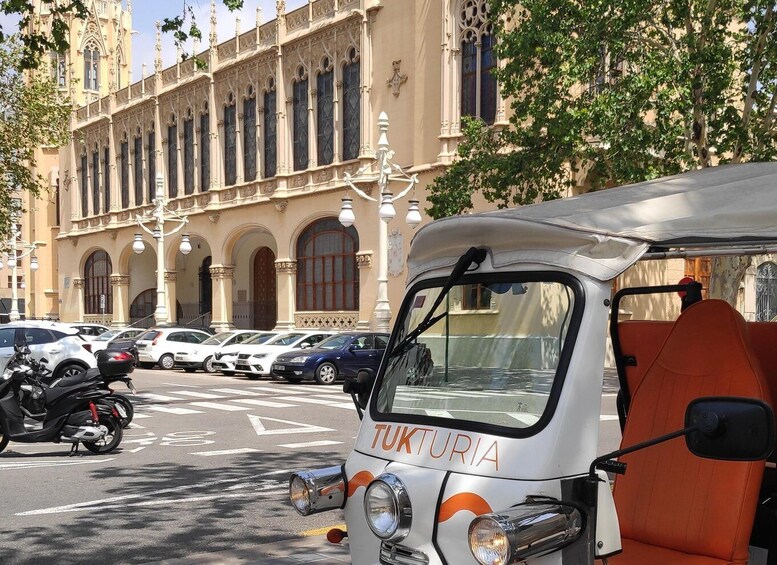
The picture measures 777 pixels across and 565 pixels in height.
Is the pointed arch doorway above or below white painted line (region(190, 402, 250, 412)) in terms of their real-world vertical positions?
above

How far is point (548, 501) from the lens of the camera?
10.1ft

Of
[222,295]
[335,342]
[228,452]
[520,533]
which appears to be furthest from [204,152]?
[520,533]

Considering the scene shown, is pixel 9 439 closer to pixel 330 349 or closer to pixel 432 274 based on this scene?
pixel 432 274

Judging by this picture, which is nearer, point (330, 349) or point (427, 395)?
point (427, 395)

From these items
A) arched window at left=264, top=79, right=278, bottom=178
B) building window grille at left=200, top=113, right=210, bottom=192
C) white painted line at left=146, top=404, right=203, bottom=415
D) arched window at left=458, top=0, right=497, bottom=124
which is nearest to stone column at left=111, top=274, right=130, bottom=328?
building window grille at left=200, top=113, right=210, bottom=192

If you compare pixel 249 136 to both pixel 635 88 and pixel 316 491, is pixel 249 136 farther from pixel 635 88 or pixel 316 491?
pixel 316 491

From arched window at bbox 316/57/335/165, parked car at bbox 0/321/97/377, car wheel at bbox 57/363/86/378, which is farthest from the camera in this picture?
arched window at bbox 316/57/335/165

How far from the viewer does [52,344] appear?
66.9 ft

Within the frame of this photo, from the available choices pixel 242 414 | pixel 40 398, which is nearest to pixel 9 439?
pixel 40 398

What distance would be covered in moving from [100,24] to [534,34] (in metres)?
54.3

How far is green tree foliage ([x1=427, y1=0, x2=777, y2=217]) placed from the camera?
13.4 meters

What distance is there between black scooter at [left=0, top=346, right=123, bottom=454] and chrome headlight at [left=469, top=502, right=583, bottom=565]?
9.83m

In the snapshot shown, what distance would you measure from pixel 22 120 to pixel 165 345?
8.75m

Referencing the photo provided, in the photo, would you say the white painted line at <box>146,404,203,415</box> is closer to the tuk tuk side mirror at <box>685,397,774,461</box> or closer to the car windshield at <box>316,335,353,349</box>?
the car windshield at <box>316,335,353,349</box>
